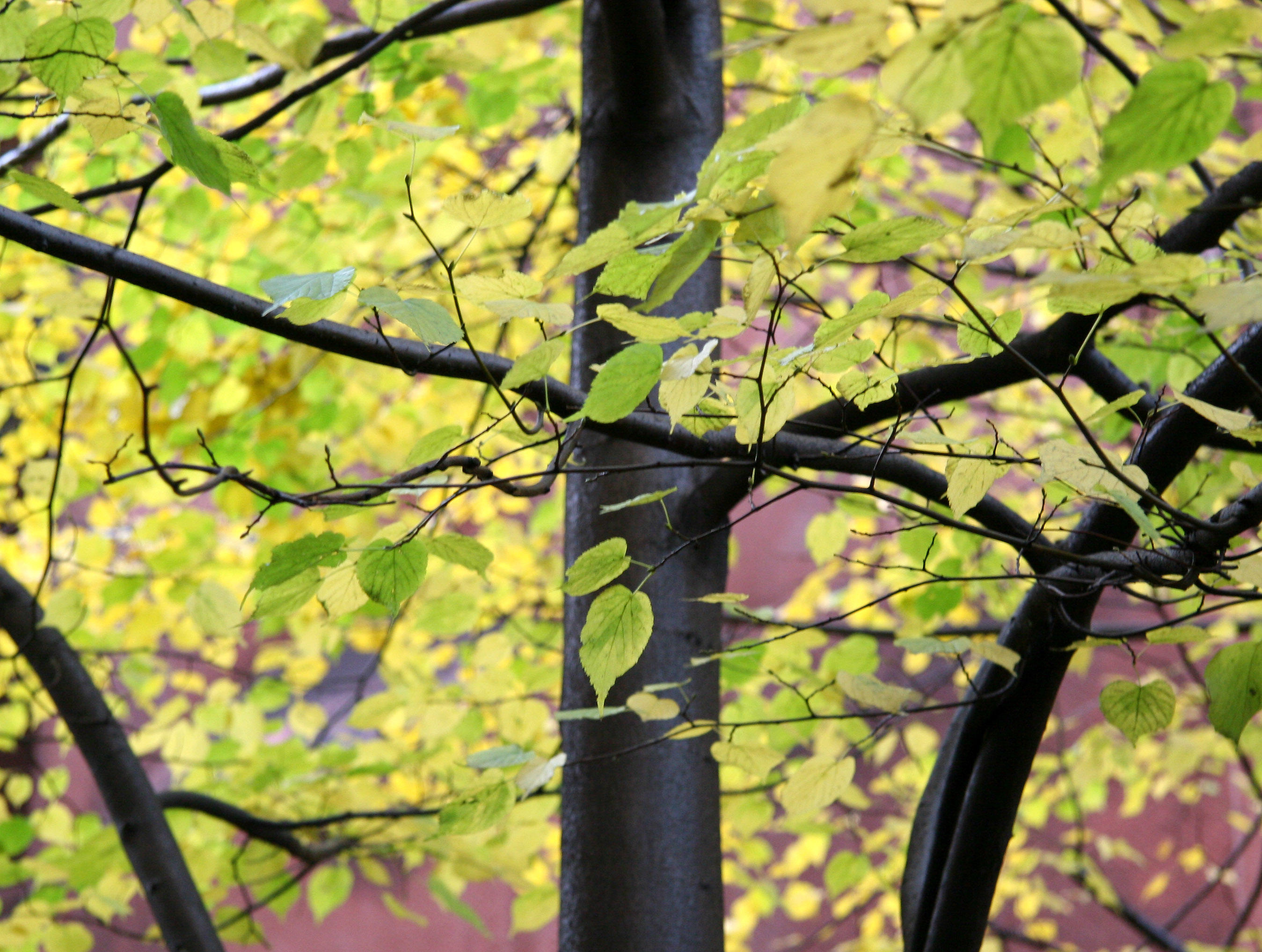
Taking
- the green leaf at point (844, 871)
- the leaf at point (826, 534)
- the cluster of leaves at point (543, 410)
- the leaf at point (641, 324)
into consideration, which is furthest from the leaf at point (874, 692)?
the green leaf at point (844, 871)

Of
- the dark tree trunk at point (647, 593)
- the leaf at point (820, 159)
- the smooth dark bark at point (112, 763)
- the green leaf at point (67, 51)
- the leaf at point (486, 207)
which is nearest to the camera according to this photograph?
the leaf at point (820, 159)

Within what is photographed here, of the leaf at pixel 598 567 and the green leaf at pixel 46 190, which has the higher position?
the green leaf at pixel 46 190

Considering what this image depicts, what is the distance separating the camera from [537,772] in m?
0.80

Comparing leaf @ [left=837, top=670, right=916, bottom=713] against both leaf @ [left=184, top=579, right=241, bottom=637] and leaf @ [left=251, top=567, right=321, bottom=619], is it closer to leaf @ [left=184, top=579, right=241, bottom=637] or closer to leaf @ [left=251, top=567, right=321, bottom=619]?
leaf @ [left=251, top=567, right=321, bottom=619]

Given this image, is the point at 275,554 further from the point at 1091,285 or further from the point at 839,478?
the point at 839,478

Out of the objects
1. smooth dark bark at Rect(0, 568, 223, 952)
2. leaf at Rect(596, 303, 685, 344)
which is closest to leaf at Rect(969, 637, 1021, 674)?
leaf at Rect(596, 303, 685, 344)

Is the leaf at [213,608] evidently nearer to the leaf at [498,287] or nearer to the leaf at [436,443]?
the leaf at [436,443]

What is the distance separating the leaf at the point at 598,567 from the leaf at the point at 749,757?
0.77 feet

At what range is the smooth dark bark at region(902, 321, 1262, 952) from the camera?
2.54 ft

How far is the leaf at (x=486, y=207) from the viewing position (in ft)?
2.03

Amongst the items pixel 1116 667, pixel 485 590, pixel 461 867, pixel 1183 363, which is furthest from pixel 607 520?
pixel 1116 667

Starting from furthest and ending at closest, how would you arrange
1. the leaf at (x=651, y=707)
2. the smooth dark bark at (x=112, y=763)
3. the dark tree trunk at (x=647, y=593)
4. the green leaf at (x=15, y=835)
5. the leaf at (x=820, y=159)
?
the green leaf at (x=15, y=835) → the smooth dark bark at (x=112, y=763) → the dark tree trunk at (x=647, y=593) → the leaf at (x=651, y=707) → the leaf at (x=820, y=159)

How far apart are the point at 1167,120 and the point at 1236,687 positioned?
1.48ft

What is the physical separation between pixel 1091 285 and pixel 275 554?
517mm
